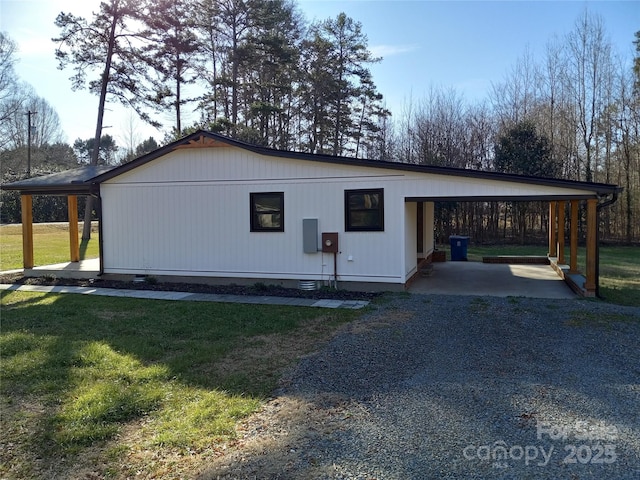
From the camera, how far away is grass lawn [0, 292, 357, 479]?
3082 mm

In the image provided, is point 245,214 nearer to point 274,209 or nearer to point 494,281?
point 274,209

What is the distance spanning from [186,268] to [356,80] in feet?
56.8

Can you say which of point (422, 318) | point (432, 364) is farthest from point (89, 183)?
point (432, 364)

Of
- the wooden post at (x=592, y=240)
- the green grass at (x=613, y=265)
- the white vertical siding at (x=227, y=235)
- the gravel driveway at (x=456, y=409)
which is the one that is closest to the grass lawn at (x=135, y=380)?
the gravel driveway at (x=456, y=409)

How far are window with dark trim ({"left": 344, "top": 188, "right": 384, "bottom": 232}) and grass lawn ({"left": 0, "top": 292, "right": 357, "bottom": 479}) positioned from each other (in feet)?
7.85

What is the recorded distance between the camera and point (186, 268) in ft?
34.7

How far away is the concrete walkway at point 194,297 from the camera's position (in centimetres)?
814

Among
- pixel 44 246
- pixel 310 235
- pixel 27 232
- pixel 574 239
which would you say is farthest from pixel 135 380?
pixel 44 246

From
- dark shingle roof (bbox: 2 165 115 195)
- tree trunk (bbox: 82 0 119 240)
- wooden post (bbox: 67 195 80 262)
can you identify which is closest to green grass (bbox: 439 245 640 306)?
dark shingle roof (bbox: 2 165 115 195)

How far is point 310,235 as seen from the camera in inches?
372

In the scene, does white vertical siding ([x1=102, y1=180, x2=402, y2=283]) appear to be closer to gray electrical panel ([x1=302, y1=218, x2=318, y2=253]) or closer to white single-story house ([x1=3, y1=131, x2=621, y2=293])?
white single-story house ([x1=3, y1=131, x2=621, y2=293])

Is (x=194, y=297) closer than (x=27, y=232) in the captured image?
Yes

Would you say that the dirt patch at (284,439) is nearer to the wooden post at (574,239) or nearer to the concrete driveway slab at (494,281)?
the concrete driveway slab at (494,281)

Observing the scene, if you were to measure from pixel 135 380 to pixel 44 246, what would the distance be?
56.5 feet
